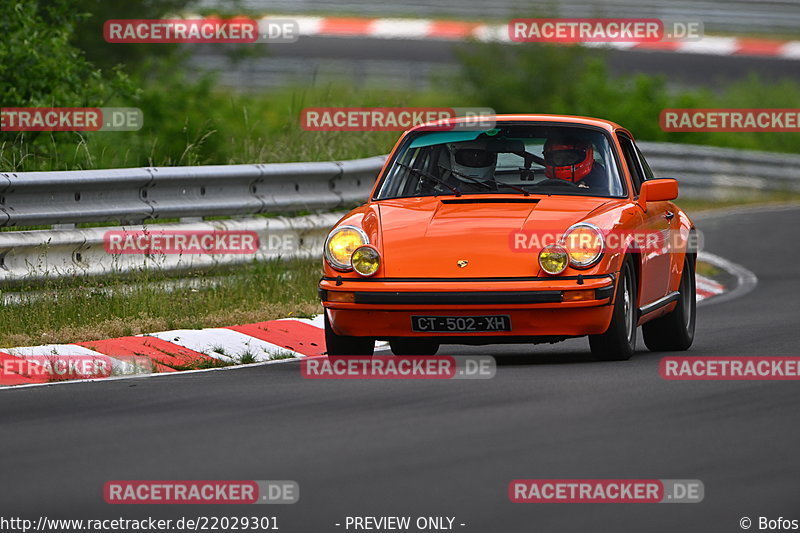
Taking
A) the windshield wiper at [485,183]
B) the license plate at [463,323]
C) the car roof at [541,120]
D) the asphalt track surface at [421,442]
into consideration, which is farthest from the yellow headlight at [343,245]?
the car roof at [541,120]

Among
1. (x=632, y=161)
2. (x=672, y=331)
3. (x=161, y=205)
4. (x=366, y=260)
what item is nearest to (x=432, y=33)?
(x=161, y=205)

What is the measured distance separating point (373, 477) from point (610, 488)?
0.86 metres

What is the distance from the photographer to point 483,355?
35.5 ft

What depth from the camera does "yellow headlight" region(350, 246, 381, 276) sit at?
32.4 feet

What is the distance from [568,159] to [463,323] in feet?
5.28

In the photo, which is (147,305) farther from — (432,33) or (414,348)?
(432,33)

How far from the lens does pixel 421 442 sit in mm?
7230

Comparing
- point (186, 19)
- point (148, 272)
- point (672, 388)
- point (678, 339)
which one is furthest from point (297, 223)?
point (186, 19)

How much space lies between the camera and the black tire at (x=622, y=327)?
9.91 m

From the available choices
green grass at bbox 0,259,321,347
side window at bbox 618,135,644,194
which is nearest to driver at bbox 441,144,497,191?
side window at bbox 618,135,644,194

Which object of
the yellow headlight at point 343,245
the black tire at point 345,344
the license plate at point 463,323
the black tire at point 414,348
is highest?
the yellow headlight at point 343,245

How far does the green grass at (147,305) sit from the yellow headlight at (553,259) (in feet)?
9.29

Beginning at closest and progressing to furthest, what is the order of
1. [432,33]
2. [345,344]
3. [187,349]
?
[345,344]
[187,349]
[432,33]

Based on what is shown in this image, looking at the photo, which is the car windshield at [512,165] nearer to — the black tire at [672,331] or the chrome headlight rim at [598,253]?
the chrome headlight rim at [598,253]
